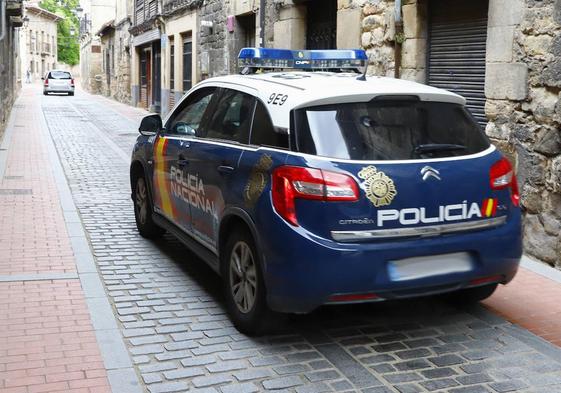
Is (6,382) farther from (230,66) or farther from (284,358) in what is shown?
(230,66)

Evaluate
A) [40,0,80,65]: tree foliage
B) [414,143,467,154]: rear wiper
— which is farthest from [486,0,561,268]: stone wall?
[40,0,80,65]: tree foliage

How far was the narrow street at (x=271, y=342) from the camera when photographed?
3.86m

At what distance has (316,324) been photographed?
15.6ft

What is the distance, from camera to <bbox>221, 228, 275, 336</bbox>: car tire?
14.2 ft

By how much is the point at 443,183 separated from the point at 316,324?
1335 millimetres

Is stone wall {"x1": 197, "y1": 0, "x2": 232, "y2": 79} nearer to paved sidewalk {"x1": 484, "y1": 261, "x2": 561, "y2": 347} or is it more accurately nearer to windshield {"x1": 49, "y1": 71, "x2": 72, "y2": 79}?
paved sidewalk {"x1": 484, "y1": 261, "x2": 561, "y2": 347}

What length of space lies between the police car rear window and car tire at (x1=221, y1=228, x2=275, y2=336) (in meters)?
0.77

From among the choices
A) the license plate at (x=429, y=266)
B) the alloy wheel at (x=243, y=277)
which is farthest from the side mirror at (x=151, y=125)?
the license plate at (x=429, y=266)

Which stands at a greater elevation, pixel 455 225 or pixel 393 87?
pixel 393 87

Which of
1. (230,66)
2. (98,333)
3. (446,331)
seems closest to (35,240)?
(98,333)

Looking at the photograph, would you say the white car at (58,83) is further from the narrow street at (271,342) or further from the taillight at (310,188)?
the taillight at (310,188)

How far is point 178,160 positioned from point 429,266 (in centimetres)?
241

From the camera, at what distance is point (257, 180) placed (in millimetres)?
4316

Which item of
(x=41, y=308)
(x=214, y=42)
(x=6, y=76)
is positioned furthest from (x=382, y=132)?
(x=6, y=76)
